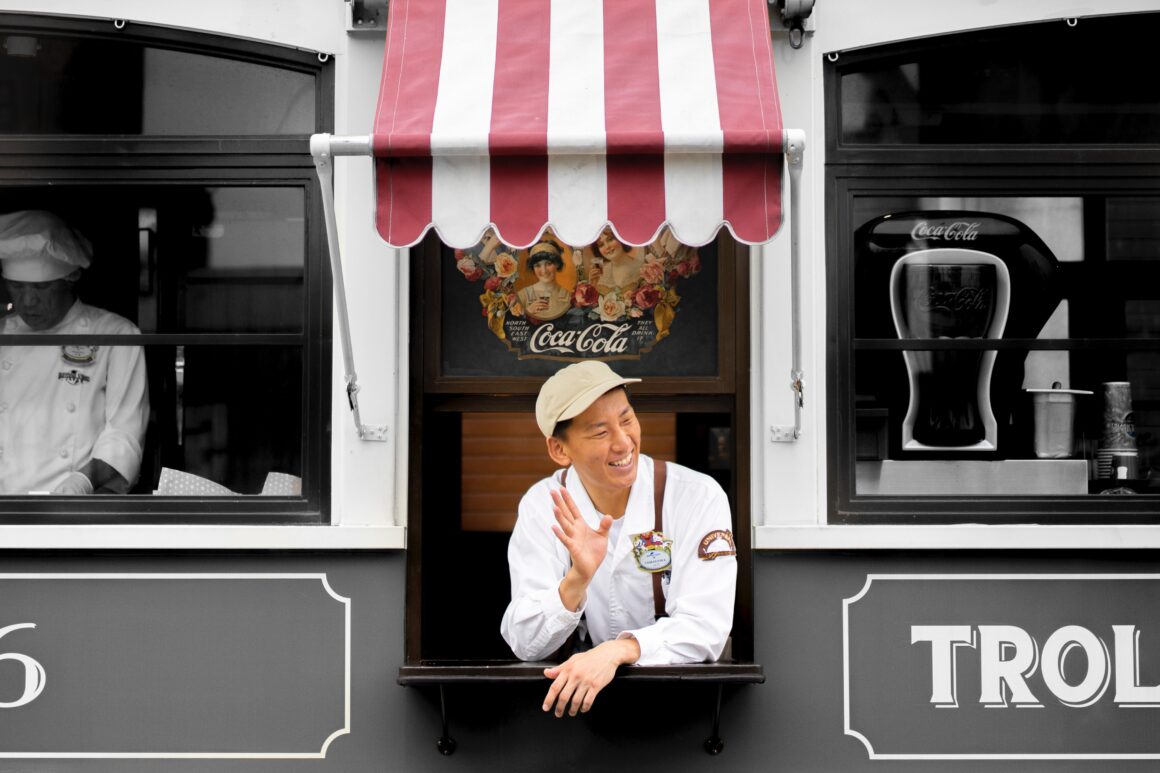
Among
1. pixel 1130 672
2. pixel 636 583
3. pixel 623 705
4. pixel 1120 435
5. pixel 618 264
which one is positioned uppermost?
pixel 618 264

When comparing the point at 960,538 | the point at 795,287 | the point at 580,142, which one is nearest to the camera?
the point at 580,142

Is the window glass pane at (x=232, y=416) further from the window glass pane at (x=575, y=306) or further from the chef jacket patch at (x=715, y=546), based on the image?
the chef jacket patch at (x=715, y=546)

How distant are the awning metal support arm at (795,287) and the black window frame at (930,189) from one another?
192mm

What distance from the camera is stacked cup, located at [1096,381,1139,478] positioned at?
434cm

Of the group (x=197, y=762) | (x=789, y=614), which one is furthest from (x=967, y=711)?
(x=197, y=762)

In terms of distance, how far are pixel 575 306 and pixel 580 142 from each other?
3.73ft

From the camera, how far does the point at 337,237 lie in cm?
385

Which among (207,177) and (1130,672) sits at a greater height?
(207,177)

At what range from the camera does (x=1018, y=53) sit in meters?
4.36

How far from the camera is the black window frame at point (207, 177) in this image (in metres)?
4.25

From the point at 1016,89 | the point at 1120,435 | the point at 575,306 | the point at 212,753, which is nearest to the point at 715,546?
the point at 575,306

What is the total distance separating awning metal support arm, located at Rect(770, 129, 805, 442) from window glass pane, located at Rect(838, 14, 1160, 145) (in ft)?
1.98

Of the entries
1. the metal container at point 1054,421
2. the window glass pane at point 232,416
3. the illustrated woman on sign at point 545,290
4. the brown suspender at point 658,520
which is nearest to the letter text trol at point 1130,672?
the metal container at point 1054,421

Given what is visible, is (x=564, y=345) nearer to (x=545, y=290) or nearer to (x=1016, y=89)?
(x=545, y=290)
